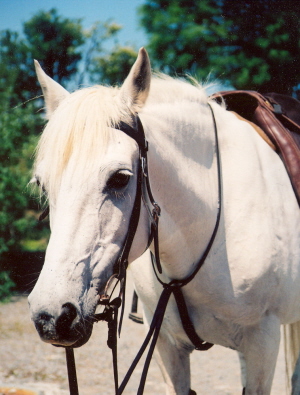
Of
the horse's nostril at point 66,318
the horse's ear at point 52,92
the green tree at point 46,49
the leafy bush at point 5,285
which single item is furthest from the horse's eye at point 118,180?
the green tree at point 46,49

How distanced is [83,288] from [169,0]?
30.2 feet

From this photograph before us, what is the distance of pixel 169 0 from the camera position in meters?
9.36

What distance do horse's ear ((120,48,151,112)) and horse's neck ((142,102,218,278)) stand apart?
82 mm

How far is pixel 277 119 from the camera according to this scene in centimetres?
245

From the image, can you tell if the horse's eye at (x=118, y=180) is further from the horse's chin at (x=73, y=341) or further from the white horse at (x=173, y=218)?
the horse's chin at (x=73, y=341)

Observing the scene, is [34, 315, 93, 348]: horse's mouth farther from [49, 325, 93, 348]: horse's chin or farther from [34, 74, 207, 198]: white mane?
[34, 74, 207, 198]: white mane

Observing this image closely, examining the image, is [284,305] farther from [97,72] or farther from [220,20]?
[97,72]

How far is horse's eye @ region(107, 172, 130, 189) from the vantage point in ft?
4.89

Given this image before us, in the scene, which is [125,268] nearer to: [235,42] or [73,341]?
[73,341]

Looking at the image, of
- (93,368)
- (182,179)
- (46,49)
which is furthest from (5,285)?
(46,49)

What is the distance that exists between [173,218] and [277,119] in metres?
1.01

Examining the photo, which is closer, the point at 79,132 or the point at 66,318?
the point at 66,318

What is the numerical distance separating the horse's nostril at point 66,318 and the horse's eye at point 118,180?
0.42 metres

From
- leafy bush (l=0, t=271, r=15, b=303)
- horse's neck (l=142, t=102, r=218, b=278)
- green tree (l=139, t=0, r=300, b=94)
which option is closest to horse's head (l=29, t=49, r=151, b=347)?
horse's neck (l=142, t=102, r=218, b=278)
